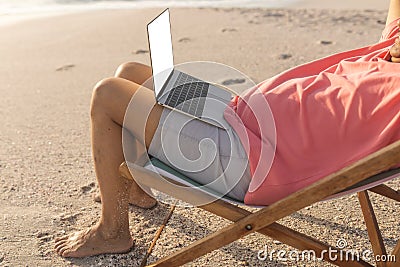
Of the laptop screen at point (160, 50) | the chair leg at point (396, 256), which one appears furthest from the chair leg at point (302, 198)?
the laptop screen at point (160, 50)

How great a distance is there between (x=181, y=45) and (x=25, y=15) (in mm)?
3020

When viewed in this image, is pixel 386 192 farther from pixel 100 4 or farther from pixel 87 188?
pixel 100 4

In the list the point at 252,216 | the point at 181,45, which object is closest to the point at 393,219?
the point at 252,216

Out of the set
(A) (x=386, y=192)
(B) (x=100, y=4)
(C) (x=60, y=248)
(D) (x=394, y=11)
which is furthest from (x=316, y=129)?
(B) (x=100, y=4)

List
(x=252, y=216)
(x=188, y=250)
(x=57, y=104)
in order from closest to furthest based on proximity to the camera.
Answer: (x=252, y=216) → (x=188, y=250) → (x=57, y=104)

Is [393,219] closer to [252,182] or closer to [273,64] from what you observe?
[252,182]

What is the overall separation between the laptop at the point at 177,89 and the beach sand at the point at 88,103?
634 mm

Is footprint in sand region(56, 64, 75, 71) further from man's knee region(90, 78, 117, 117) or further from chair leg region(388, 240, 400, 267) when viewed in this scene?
chair leg region(388, 240, 400, 267)

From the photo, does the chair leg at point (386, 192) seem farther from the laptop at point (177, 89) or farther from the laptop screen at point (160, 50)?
the laptop screen at point (160, 50)

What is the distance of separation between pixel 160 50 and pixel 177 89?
179 mm

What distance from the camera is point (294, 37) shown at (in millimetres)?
6219

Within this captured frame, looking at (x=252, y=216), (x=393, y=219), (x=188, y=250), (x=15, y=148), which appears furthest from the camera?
(x=15, y=148)

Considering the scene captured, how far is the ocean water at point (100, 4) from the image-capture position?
848 centimetres

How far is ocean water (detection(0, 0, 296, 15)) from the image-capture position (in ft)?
27.8
